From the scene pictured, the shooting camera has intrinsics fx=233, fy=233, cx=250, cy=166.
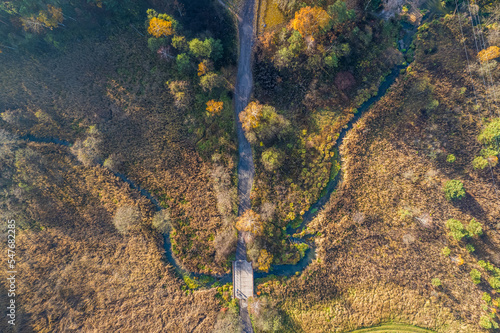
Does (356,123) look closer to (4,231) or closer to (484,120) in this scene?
(484,120)

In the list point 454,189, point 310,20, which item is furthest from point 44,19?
point 454,189

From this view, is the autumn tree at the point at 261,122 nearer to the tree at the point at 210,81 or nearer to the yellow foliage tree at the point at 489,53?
the tree at the point at 210,81

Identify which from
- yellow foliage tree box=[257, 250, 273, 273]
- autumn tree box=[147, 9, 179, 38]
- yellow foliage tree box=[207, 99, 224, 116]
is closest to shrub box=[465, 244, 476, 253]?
yellow foliage tree box=[257, 250, 273, 273]

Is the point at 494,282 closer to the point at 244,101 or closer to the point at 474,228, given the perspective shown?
the point at 474,228

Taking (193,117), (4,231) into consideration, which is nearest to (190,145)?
(193,117)

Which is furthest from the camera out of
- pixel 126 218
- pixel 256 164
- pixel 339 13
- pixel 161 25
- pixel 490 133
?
pixel 256 164

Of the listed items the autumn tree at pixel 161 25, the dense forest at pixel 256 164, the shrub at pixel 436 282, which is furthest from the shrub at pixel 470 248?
the autumn tree at pixel 161 25

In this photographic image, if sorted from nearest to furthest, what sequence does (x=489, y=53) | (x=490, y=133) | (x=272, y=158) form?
(x=489, y=53)
(x=490, y=133)
(x=272, y=158)
